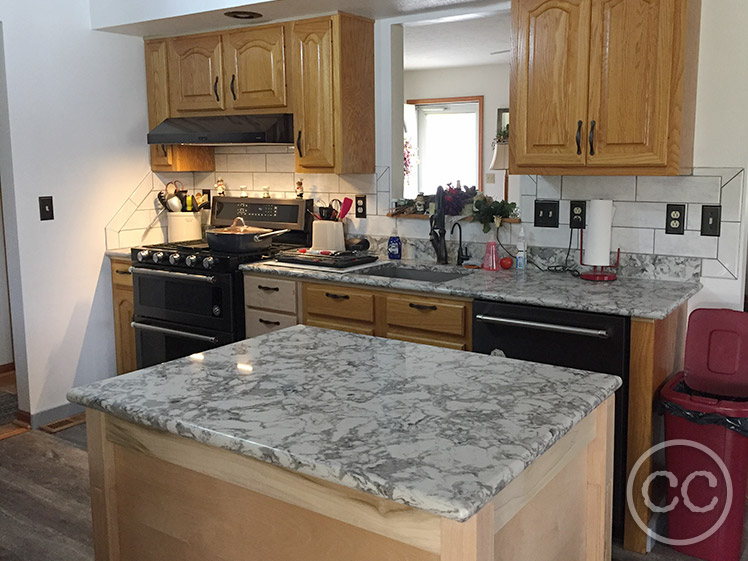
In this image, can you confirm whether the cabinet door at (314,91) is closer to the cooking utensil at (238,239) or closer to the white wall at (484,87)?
the cooking utensil at (238,239)

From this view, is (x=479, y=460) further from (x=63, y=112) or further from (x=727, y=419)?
(x=63, y=112)

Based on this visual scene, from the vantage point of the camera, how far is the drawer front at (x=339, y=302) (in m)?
3.39

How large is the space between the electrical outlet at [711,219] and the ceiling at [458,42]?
6.55 ft

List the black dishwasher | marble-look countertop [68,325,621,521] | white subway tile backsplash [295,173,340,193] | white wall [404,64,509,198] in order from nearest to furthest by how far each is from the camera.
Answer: marble-look countertop [68,325,621,521], the black dishwasher, white subway tile backsplash [295,173,340,193], white wall [404,64,509,198]

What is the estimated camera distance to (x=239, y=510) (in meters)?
1.51

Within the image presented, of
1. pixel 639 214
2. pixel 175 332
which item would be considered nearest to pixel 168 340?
pixel 175 332

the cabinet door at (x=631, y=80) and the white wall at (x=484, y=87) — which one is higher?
the white wall at (x=484, y=87)

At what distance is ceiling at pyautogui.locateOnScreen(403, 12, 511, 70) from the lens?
5211mm

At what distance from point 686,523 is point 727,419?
45 cm

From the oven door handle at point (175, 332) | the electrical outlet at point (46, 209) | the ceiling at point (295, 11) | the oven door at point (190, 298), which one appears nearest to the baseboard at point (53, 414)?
the oven door handle at point (175, 332)

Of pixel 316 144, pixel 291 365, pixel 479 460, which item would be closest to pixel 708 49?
pixel 316 144

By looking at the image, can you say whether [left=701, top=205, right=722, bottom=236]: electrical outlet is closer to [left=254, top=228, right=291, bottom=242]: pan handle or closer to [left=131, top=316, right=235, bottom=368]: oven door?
[left=254, top=228, right=291, bottom=242]: pan handle

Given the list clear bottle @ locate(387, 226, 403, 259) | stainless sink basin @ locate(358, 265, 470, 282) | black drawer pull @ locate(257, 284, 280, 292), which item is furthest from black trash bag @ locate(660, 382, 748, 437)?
black drawer pull @ locate(257, 284, 280, 292)

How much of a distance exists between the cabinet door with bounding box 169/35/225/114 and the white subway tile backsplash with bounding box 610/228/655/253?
2216mm
